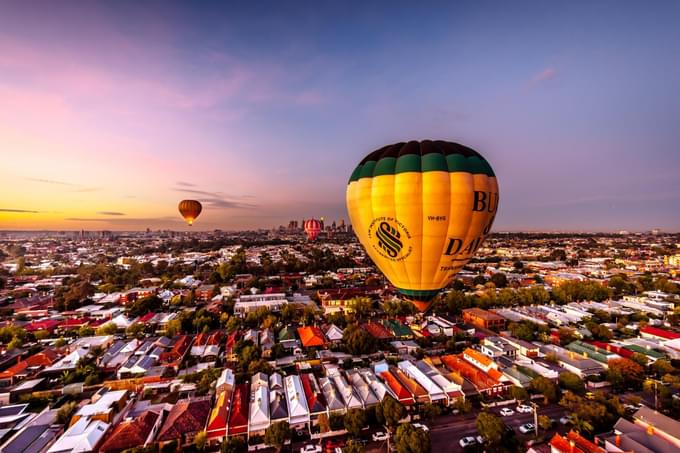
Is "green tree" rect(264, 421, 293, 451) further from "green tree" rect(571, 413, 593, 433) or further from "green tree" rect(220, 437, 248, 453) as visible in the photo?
"green tree" rect(571, 413, 593, 433)

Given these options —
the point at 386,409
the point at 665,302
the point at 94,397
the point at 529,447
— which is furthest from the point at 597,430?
the point at 665,302

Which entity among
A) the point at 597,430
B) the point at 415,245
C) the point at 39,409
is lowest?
the point at 39,409

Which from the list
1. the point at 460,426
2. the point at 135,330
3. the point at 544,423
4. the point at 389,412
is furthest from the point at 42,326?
the point at 544,423

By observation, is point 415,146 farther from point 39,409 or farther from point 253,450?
point 39,409

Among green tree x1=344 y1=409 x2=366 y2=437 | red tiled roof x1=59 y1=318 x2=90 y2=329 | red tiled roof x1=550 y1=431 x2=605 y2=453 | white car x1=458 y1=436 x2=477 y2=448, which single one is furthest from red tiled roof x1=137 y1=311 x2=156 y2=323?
red tiled roof x1=550 y1=431 x2=605 y2=453

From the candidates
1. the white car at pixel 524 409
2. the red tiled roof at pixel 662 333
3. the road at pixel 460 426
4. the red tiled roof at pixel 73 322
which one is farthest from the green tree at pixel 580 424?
the red tiled roof at pixel 73 322

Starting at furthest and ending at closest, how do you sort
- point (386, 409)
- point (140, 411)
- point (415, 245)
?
point (140, 411), point (386, 409), point (415, 245)

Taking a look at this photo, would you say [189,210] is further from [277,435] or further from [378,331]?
[277,435]
